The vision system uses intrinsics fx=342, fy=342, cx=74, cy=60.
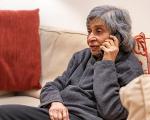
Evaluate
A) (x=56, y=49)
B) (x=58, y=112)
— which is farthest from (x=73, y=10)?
(x=58, y=112)

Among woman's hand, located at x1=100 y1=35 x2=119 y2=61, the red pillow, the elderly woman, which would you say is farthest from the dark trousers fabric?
the red pillow

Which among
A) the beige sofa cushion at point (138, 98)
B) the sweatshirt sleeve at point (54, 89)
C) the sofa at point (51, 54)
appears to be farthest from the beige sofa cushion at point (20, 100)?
the beige sofa cushion at point (138, 98)

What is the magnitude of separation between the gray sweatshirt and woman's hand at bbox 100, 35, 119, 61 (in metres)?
0.03

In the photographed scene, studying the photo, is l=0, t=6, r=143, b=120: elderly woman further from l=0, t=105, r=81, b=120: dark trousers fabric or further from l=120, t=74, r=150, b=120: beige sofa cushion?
l=120, t=74, r=150, b=120: beige sofa cushion

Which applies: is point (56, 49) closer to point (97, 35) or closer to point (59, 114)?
point (97, 35)

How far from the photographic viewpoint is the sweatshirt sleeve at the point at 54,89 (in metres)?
1.72

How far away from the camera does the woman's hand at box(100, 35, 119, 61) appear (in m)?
1.70

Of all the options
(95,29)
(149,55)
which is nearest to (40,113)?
(95,29)

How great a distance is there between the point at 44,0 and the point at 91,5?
1.17 ft

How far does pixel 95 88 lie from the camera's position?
1.66 meters

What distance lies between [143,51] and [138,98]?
73cm

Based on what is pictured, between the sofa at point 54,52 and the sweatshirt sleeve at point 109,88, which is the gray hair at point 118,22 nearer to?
the sweatshirt sleeve at point 109,88

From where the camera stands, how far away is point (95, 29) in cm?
180

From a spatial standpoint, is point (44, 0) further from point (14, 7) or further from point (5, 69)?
point (5, 69)
